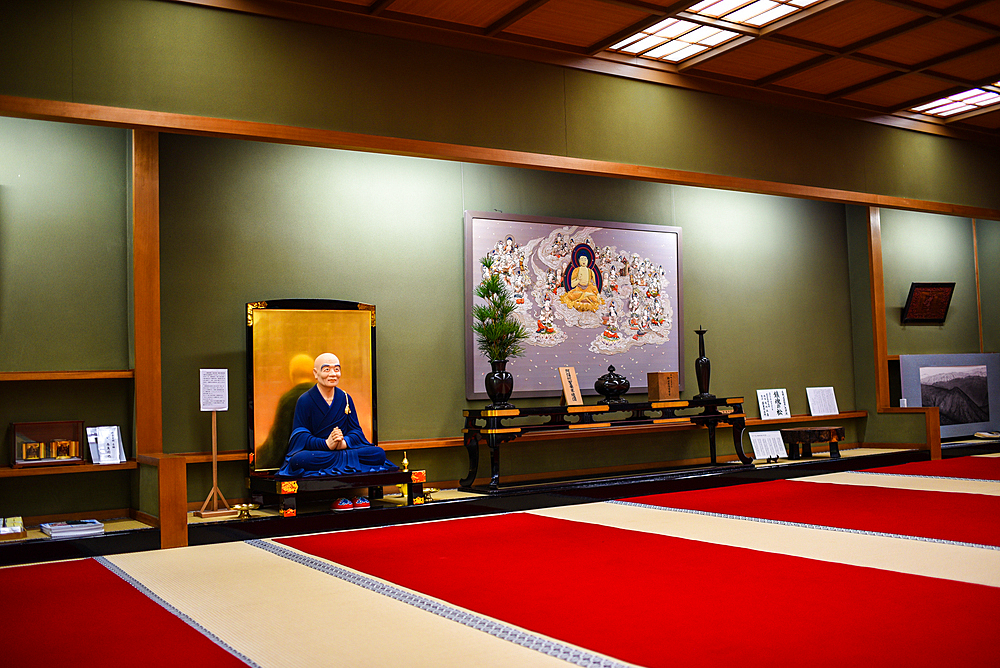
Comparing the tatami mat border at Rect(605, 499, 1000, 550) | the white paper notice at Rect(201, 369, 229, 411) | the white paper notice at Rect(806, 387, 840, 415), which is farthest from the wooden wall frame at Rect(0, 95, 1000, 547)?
the white paper notice at Rect(806, 387, 840, 415)

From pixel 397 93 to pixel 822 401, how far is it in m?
6.23

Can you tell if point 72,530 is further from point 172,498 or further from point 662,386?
point 662,386

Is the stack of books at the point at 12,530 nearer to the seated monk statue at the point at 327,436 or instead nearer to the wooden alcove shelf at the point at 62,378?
the wooden alcove shelf at the point at 62,378

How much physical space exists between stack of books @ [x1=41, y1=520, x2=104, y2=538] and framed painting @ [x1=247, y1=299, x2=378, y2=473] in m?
1.27

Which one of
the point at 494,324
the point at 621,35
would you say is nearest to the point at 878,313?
the point at 494,324

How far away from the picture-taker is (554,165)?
684cm

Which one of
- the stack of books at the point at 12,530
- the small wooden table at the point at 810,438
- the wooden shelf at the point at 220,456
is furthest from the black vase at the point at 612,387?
the stack of books at the point at 12,530

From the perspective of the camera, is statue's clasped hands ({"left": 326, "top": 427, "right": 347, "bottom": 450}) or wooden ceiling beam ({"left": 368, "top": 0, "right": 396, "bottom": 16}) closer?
wooden ceiling beam ({"left": 368, "top": 0, "right": 396, "bottom": 16})

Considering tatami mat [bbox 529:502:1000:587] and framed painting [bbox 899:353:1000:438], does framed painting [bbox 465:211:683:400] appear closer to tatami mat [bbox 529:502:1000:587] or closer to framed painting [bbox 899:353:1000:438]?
tatami mat [bbox 529:502:1000:587]

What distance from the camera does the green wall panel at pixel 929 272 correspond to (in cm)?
1064

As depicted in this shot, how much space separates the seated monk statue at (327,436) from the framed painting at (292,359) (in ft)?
0.51

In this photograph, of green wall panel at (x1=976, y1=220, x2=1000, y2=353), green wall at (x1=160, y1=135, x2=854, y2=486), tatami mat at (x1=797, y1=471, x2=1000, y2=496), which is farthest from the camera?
green wall panel at (x1=976, y1=220, x2=1000, y2=353)

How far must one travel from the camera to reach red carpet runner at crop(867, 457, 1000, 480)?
7.82 metres

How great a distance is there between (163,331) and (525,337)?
2.92m
